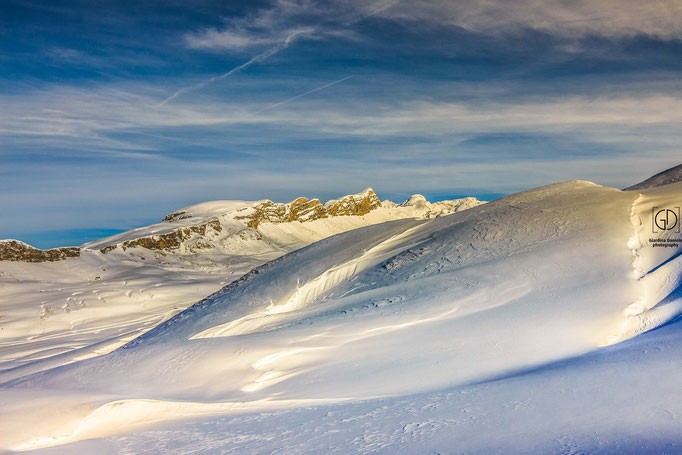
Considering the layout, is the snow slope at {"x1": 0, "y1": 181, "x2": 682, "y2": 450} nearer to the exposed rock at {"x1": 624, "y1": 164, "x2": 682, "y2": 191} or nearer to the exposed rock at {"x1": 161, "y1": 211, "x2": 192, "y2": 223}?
the exposed rock at {"x1": 624, "y1": 164, "x2": 682, "y2": 191}

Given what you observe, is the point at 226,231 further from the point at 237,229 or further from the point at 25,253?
the point at 25,253

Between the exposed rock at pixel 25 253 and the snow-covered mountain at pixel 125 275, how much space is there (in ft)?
0.47

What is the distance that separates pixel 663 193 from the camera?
1728 cm

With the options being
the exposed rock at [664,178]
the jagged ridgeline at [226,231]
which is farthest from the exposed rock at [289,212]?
the exposed rock at [664,178]

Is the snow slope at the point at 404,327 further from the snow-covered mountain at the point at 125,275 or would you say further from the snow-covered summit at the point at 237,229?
the snow-covered summit at the point at 237,229

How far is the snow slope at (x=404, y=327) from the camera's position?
964 cm

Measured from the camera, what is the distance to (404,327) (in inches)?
483

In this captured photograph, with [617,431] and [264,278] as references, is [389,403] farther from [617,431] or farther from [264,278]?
[264,278]

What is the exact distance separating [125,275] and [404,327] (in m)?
78.5

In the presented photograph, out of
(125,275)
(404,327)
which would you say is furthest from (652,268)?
(125,275)

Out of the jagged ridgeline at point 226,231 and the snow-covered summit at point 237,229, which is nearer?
the jagged ridgeline at point 226,231

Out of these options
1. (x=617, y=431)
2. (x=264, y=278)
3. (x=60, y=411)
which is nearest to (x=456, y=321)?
(x=617, y=431)

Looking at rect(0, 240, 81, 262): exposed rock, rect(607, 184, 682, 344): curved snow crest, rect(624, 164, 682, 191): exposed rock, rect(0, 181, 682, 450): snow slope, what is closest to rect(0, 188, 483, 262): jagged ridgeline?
rect(0, 240, 81, 262): exposed rock

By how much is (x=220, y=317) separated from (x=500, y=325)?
9.52m
